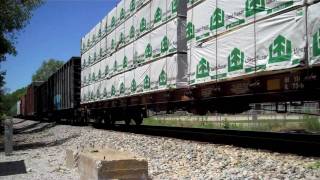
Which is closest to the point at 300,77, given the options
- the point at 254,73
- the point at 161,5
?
the point at 254,73

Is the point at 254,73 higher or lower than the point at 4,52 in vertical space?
lower

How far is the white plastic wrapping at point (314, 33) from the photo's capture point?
7125 millimetres

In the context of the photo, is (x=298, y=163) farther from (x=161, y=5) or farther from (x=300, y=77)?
(x=161, y=5)

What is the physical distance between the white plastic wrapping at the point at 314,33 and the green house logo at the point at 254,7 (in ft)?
4.08

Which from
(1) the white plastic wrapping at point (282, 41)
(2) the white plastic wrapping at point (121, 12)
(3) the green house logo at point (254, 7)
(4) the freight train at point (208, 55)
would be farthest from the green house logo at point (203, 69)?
(2) the white plastic wrapping at point (121, 12)

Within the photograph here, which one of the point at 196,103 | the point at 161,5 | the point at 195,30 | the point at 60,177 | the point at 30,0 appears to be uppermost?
the point at 30,0

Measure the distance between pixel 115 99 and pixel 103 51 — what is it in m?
3.21

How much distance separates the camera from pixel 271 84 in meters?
8.53

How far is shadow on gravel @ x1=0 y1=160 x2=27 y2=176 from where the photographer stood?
370 inches

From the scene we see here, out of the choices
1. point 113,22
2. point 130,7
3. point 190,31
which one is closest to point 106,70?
point 113,22

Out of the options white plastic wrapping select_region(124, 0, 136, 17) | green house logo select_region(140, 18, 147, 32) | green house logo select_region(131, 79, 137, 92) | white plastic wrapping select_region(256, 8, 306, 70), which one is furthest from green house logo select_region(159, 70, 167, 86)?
white plastic wrapping select_region(256, 8, 306, 70)

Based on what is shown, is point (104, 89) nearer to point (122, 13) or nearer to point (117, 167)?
point (122, 13)

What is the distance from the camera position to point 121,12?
18.1 m

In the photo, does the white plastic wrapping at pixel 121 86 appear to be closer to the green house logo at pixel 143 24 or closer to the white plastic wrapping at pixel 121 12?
the white plastic wrapping at pixel 121 12
